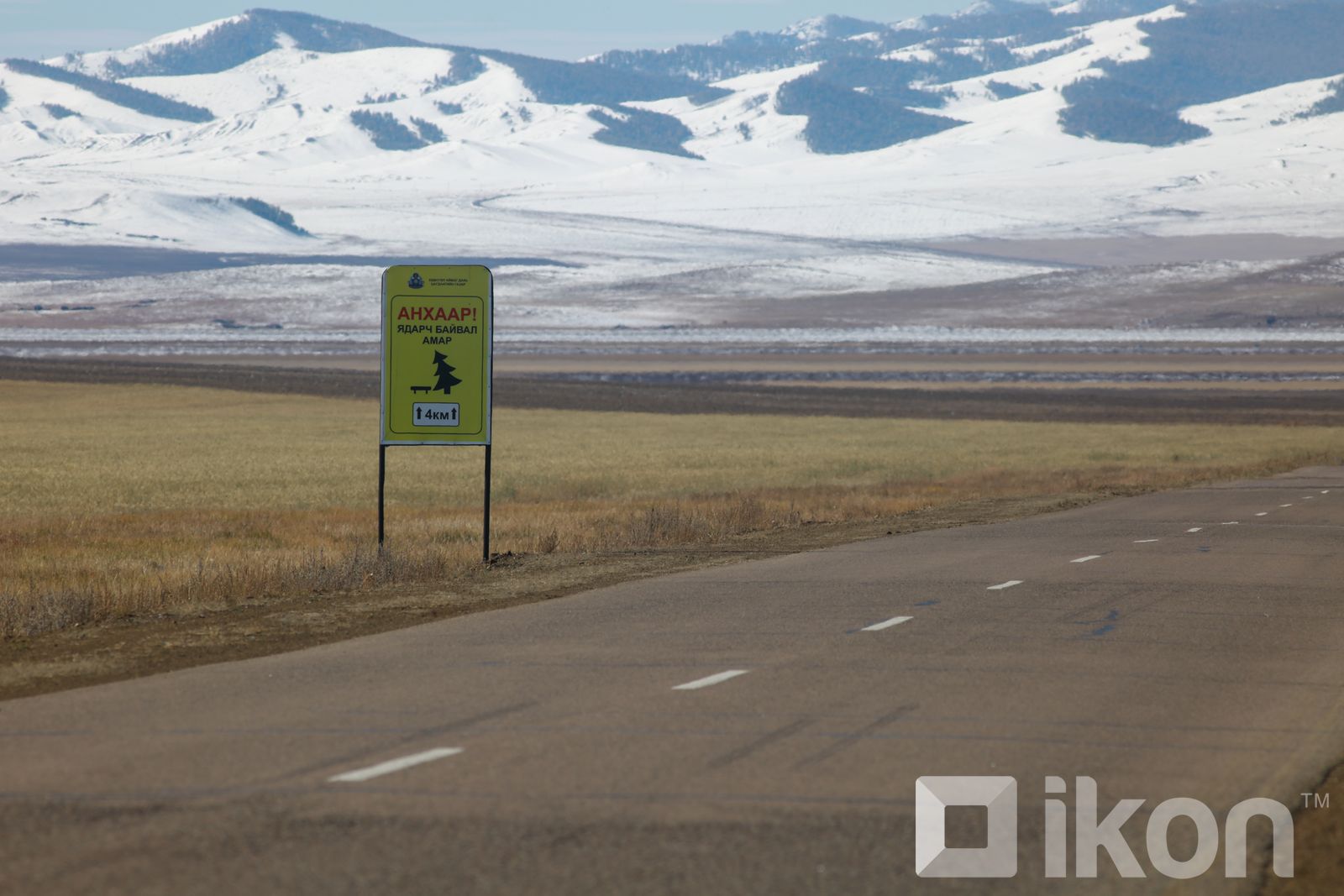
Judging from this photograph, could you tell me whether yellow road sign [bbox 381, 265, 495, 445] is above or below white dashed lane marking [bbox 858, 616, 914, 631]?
above

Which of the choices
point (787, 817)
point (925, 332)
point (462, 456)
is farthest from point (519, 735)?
point (925, 332)

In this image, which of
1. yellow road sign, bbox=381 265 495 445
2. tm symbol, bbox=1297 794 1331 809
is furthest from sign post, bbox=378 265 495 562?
tm symbol, bbox=1297 794 1331 809

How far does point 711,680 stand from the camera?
11.0 meters

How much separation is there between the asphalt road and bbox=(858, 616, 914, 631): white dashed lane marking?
0.09 m

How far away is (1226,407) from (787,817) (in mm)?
69818

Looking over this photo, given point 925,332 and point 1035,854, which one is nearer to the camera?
point 1035,854

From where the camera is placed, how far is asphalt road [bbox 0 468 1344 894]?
22.3 feet

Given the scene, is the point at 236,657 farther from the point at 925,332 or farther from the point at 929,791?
the point at 925,332

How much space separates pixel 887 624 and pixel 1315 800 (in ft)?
18.6

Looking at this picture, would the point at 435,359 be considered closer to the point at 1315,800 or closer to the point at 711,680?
the point at 711,680

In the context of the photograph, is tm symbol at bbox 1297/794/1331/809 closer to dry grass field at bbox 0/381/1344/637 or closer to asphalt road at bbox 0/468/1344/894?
asphalt road at bbox 0/468/1344/894

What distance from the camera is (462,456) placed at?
166 ft

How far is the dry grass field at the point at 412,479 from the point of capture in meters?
18.7

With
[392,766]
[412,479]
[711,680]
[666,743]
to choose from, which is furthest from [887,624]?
[412,479]
